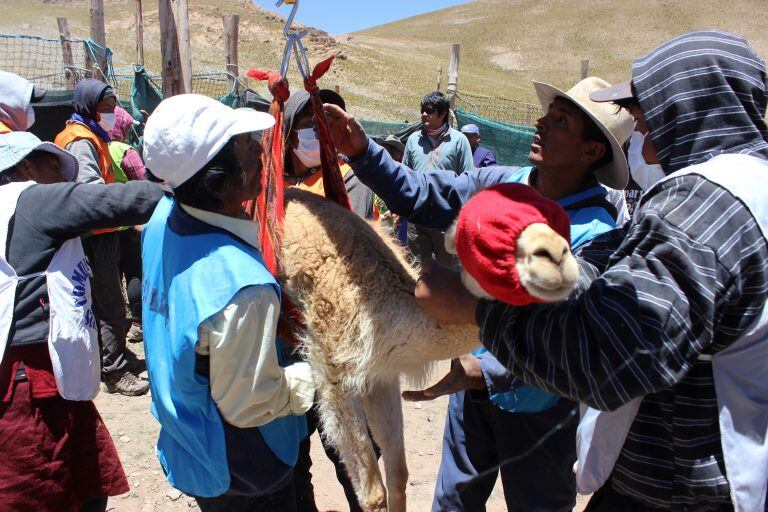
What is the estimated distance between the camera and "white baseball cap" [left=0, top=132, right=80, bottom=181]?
2.24m

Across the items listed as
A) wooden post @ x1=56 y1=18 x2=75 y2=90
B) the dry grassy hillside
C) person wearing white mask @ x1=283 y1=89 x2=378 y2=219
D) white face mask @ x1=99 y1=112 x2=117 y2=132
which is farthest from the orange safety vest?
the dry grassy hillside

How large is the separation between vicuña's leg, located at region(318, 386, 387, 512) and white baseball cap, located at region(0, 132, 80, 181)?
163cm

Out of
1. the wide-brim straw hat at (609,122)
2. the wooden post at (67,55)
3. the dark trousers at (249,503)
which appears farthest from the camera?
the wooden post at (67,55)

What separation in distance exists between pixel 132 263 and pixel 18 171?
3407mm

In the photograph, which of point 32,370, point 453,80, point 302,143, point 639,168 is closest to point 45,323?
point 32,370

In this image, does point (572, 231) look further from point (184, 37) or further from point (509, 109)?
point (509, 109)

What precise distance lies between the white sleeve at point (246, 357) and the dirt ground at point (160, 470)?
2.10m

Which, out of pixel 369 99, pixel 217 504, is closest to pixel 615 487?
pixel 217 504

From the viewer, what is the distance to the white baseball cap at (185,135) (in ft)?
4.95

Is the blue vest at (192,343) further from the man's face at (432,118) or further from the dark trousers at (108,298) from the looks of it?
the man's face at (432,118)

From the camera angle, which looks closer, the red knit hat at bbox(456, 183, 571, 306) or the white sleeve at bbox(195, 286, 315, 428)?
the red knit hat at bbox(456, 183, 571, 306)

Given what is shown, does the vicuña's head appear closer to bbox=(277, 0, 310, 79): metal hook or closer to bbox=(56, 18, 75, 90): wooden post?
A: bbox=(277, 0, 310, 79): metal hook

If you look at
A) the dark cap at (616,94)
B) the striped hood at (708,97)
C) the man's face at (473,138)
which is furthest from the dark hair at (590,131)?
the man's face at (473,138)

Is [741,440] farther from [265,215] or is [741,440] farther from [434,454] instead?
[434,454]
